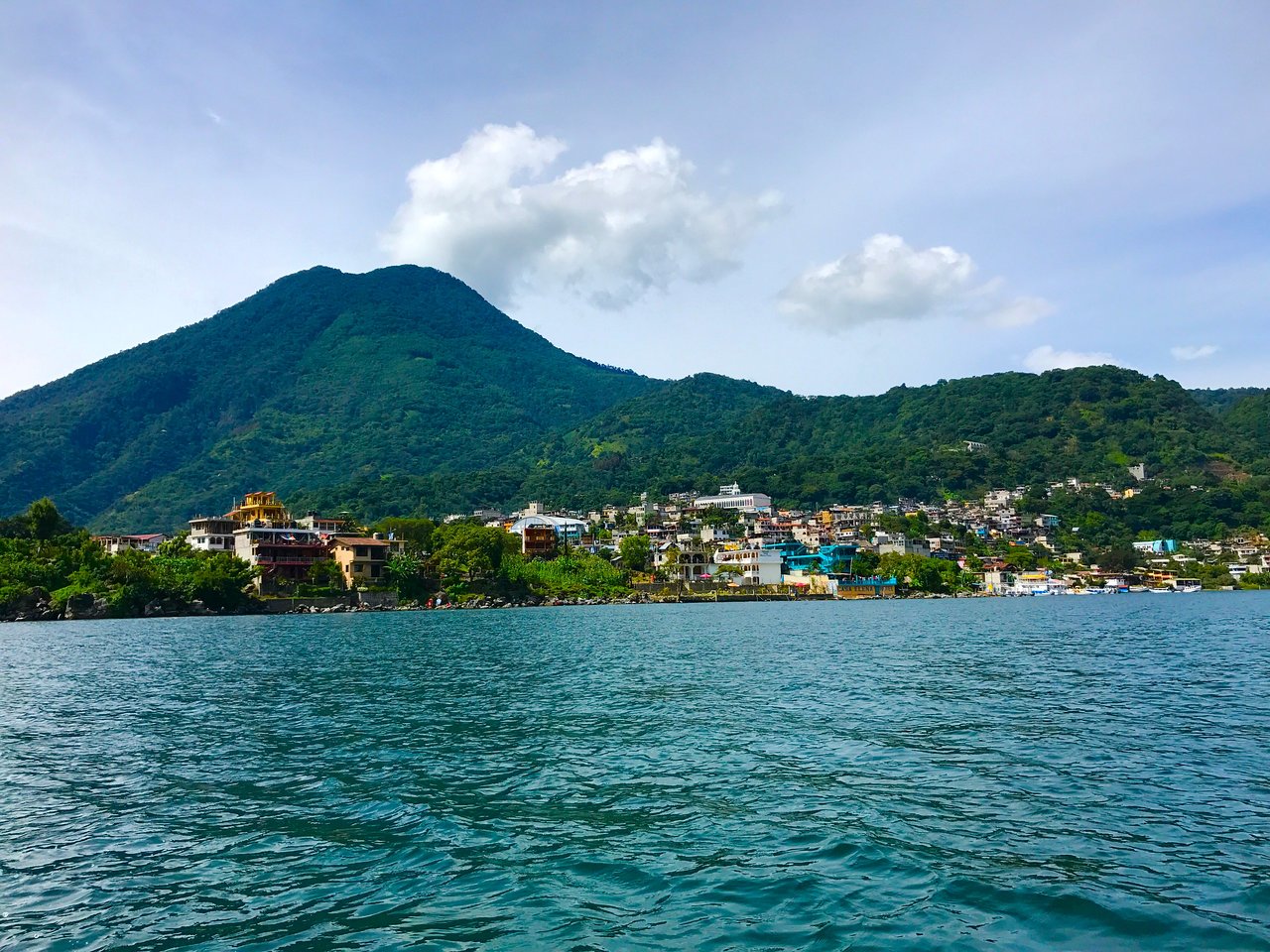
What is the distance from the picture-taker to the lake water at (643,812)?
29.1ft

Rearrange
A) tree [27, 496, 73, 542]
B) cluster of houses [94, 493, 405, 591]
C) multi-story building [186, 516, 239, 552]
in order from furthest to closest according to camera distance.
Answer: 1. multi-story building [186, 516, 239, 552]
2. cluster of houses [94, 493, 405, 591]
3. tree [27, 496, 73, 542]

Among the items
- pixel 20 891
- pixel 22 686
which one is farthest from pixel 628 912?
pixel 22 686

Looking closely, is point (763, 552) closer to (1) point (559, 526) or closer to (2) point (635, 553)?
(2) point (635, 553)

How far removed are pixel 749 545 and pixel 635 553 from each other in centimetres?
1921

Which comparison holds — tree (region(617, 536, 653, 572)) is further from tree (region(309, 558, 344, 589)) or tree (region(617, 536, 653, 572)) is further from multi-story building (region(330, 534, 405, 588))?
tree (region(309, 558, 344, 589))

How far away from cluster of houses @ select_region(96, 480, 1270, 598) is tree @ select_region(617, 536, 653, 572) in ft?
7.29

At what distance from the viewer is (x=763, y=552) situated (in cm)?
12925

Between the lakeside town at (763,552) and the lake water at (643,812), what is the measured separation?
235 ft

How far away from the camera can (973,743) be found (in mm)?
17281

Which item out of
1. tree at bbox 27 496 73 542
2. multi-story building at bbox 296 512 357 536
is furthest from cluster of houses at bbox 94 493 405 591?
multi-story building at bbox 296 512 357 536

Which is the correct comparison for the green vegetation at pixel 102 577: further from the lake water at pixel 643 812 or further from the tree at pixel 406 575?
the lake water at pixel 643 812

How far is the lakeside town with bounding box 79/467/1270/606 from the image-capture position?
9906 centimetres

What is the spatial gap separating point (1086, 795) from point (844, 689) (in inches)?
499

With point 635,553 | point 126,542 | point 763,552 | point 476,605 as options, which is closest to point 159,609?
point 476,605
